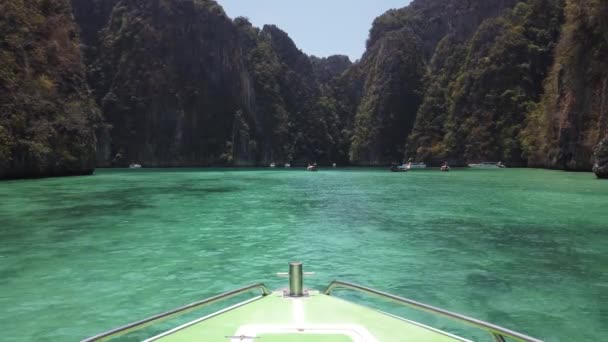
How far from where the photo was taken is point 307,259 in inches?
448

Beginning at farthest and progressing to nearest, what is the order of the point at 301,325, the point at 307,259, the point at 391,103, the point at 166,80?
the point at 391,103 → the point at 166,80 → the point at 307,259 → the point at 301,325

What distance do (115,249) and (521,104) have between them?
10068cm

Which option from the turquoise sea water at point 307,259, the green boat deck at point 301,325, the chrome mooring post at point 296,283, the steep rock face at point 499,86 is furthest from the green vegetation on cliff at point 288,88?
the green boat deck at point 301,325

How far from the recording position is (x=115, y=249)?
41.3ft

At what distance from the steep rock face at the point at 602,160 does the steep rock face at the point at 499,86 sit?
168ft

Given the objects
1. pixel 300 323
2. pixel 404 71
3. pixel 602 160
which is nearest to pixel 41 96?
pixel 300 323

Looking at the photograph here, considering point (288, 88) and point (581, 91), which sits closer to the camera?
point (581, 91)

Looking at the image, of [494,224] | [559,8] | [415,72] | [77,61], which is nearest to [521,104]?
[559,8]

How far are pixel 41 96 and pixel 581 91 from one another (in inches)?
2497

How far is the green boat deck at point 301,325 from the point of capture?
370cm

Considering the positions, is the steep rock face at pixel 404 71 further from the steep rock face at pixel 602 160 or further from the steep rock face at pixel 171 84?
the steep rock face at pixel 602 160

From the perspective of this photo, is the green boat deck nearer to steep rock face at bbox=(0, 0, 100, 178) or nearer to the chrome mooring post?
the chrome mooring post

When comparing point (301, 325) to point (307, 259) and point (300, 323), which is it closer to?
point (300, 323)

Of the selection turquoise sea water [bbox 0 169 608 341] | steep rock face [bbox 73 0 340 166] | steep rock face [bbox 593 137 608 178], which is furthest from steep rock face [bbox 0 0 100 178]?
steep rock face [bbox 73 0 340 166]
